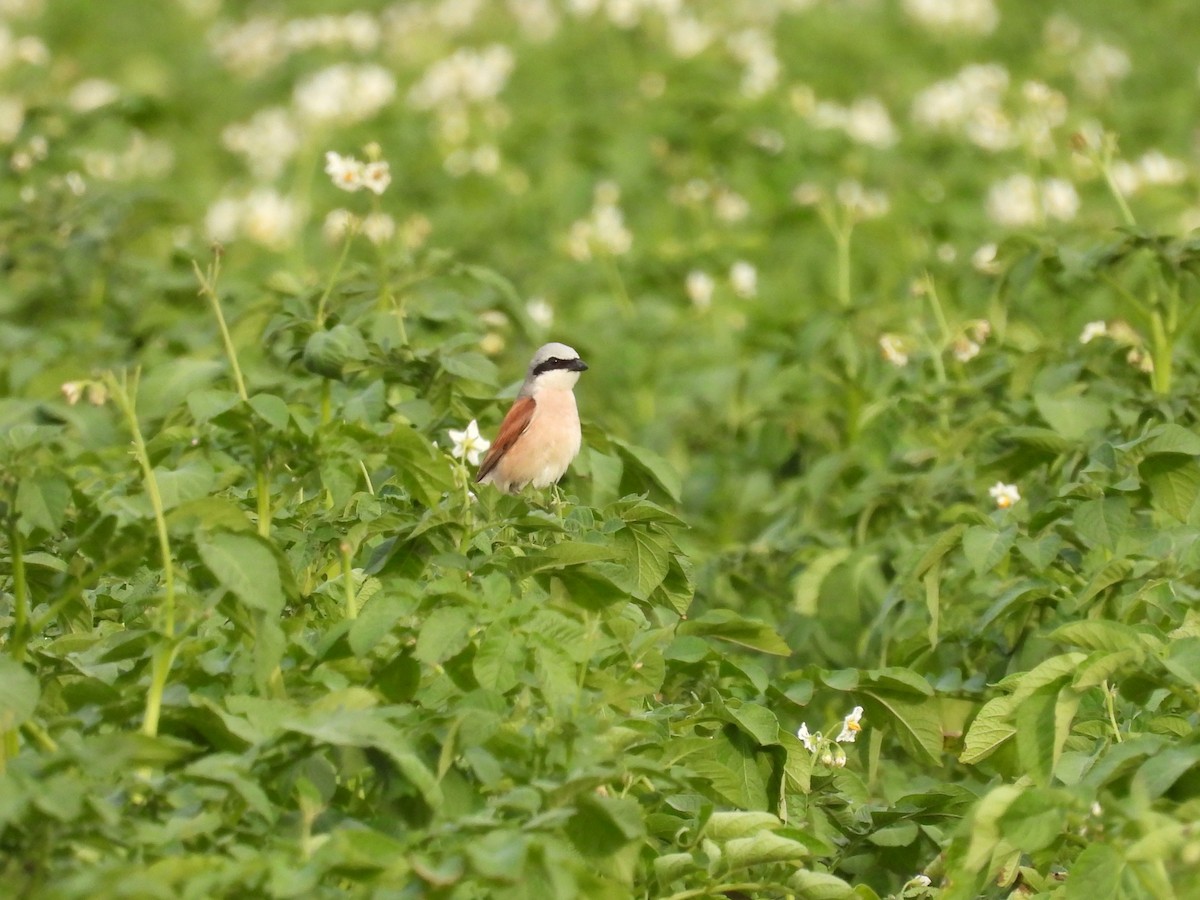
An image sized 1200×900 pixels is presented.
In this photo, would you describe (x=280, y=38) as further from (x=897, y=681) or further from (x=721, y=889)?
(x=721, y=889)

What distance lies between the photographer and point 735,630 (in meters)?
4.28

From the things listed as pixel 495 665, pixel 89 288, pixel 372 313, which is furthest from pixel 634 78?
pixel 495 665

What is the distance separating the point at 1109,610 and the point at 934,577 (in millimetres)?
484

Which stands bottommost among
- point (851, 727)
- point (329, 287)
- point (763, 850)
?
point (851, 727)

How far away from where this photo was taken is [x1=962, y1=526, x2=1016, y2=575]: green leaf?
14.7 ft

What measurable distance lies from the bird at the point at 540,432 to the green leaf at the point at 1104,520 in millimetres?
1440

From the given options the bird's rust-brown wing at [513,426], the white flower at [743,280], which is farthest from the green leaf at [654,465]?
the white flower at [743,280]

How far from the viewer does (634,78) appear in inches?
532

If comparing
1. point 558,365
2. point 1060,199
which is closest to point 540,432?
point 558,365

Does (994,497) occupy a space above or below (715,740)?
below

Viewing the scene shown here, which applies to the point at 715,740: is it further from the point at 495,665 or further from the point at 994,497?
Answer: the point at 994,497

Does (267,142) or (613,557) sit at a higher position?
(613,557)

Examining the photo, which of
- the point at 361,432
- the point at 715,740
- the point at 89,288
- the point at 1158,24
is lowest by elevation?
the point at 1158,24

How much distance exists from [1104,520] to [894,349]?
6.89 ft
